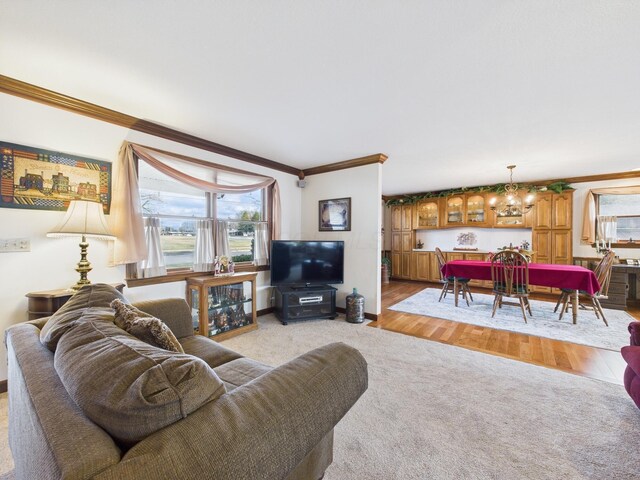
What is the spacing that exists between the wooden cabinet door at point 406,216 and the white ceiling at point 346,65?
3.98 metres

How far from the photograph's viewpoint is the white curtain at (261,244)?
4070mm

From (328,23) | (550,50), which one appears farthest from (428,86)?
(328,23)

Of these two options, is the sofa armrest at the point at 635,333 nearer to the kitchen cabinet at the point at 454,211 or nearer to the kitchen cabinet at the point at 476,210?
the kitchen cabinet at the point at 476,210

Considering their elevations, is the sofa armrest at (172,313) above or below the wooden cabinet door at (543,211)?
below

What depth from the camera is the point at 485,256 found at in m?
6.28

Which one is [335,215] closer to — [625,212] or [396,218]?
[396,218]

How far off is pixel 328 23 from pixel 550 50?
147 centimetres

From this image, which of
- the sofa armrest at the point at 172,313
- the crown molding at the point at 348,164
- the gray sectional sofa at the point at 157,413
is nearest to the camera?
the gray sectional sofa at the point at 157,413

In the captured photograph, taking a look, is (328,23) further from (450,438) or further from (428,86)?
(450,438)

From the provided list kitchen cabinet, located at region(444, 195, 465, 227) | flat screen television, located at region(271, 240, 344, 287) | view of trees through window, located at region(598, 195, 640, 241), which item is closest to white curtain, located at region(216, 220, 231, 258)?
flat screen television, located at region(271, 240, 344, 287)

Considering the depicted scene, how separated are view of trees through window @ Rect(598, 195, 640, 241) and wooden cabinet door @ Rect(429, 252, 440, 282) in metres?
3.23

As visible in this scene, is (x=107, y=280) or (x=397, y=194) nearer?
(x=107, y=280)

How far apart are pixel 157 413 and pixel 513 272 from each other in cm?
465

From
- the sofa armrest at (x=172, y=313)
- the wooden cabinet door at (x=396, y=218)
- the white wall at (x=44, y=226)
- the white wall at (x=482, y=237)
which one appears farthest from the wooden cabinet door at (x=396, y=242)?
the sofa armrest at (x=172, y=313)
